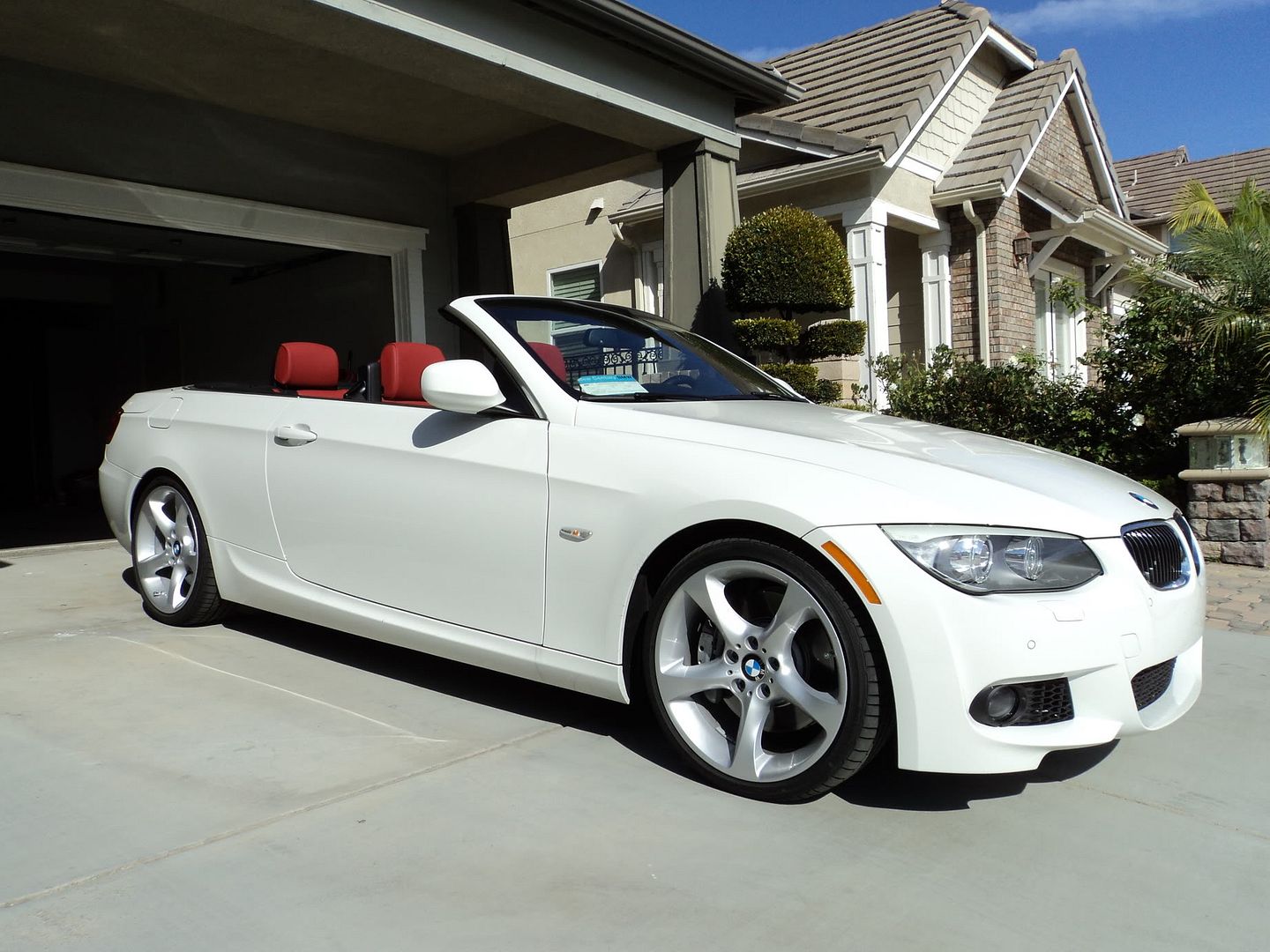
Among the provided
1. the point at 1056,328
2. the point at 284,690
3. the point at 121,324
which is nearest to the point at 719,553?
the point at 284,690

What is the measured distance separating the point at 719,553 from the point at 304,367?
8.30 ft

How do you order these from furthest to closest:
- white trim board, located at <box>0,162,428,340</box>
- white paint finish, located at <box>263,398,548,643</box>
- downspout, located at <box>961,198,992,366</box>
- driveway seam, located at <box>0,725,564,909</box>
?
downspout, located at <box>961,198,992,366</box> < white trim board, located at <box>0,162,428,340</box> < white paint finish, located at <box>263,398,548,643</box> < driveway seam, located at <box>0,725,564,909</box>

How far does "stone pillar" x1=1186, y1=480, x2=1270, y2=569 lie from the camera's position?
6.72 metres

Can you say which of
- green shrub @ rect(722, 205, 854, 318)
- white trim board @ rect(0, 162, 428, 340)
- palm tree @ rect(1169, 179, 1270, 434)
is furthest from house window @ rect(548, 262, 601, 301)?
palm tree @ rect(1169, 179, 1270, 434)

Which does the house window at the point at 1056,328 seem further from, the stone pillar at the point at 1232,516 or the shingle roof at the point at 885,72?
the stone pillar at the point at 1232,516

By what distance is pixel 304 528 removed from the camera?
3902mm

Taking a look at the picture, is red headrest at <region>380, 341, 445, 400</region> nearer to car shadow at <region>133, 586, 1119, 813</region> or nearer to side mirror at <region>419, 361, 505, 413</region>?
side mirror at <region>419, 361, 505, 413</region>

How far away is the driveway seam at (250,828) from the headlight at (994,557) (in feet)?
4.73

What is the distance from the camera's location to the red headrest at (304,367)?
4551 mm

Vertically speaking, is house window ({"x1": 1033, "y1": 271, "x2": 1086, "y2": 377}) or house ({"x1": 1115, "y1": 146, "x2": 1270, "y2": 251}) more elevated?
house ({"x1": 1115, "y1": 146, "x2": 1270, "y2": 251})

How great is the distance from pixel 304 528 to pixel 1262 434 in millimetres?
6059

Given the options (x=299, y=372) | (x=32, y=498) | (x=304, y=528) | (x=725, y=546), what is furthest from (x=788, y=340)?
(x=32, y=498)

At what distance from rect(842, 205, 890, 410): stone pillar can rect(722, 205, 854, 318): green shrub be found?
307 centimetres

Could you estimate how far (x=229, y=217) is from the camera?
30.1 ft
